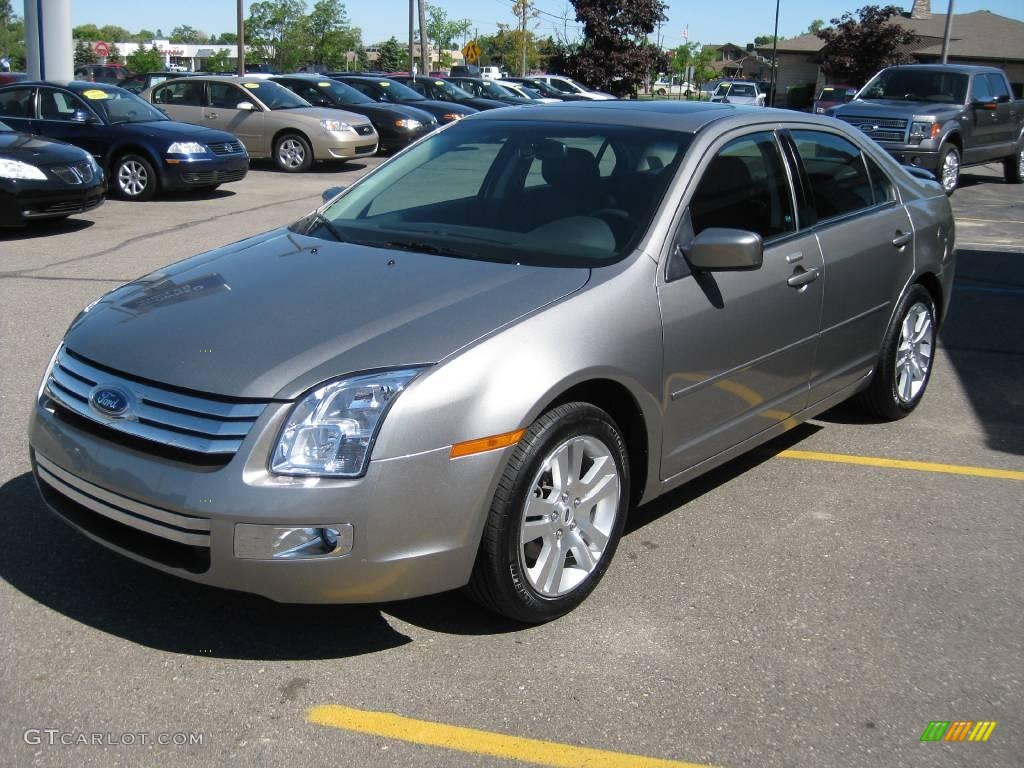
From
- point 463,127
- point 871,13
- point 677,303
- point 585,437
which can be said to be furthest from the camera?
point 871,13

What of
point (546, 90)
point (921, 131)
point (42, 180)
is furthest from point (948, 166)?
point (546, 90)

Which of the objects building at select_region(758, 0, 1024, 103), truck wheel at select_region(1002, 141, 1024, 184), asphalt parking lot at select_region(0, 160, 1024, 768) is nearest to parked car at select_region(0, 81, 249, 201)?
asphalt parking lot at select_region(0, 160, 1024, 768)

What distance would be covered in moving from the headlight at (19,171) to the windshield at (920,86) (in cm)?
1194

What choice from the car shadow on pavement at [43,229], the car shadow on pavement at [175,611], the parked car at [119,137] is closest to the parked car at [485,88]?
the parked car at [119,137]

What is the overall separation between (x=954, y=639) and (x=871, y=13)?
50354 millimetres

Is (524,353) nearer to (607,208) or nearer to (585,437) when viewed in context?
(585,437)

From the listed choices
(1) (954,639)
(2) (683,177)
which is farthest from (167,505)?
(1) (954,639)

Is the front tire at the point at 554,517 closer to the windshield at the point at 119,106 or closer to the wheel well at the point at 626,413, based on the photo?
the wheel well at the point at 626,413

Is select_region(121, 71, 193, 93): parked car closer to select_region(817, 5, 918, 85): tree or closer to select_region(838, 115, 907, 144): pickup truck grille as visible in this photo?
select_region(838, 115, 907, 144): pickup truck grille

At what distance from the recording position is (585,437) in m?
3.64

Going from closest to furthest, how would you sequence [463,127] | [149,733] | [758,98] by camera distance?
[149,733] < [463,127] < [758,98]

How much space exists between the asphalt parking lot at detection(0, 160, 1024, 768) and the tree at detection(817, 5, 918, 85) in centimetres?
4799

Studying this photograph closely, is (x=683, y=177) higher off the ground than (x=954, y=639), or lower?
higher

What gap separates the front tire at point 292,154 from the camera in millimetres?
18734
